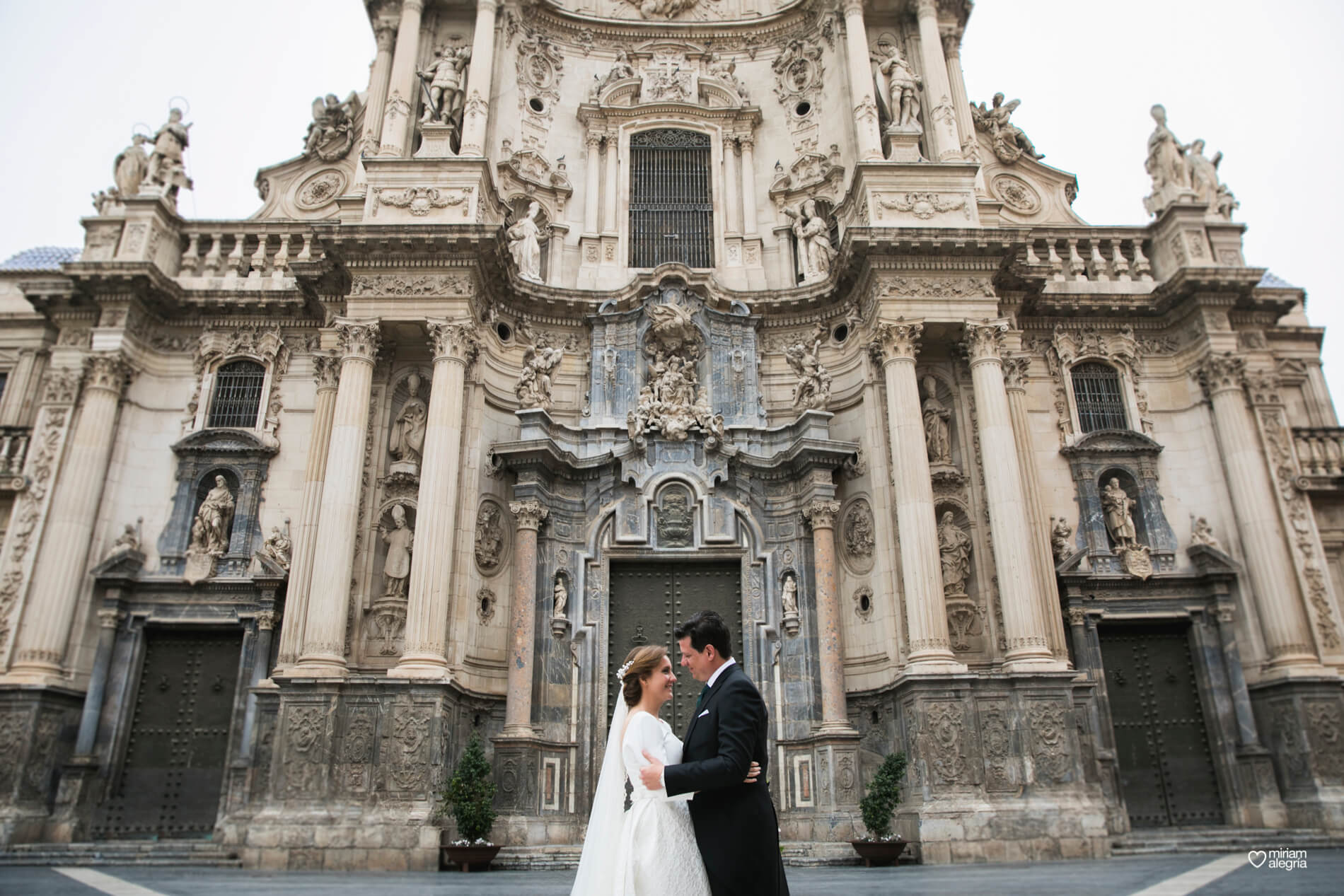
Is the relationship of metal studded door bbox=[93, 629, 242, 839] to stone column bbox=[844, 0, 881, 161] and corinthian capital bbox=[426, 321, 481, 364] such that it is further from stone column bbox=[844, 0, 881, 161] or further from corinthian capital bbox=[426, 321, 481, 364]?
stone column bbox=[844, 0, 881, 161]

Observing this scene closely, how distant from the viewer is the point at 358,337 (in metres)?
17.2

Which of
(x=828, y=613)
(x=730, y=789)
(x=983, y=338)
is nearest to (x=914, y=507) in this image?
(x=828, y=613)

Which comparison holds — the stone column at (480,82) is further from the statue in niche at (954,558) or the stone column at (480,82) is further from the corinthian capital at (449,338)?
the statue in niche at (954,558)

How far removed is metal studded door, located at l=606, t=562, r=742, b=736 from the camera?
17.8m

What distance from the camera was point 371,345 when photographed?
17.3m

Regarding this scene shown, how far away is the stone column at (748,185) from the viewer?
22.0m

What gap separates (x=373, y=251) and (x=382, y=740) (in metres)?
9.07

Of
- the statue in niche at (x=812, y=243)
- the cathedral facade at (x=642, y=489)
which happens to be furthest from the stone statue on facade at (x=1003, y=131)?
the statue in niche at (x=812, y=243)

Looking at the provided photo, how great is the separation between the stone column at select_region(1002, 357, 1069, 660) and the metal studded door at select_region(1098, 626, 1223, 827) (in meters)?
1.95

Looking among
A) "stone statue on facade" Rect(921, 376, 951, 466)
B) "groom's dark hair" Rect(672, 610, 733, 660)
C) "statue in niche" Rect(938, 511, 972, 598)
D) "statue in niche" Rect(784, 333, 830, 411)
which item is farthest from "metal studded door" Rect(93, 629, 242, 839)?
"groom's dark hair" Rect(672, 610, 733, 660)

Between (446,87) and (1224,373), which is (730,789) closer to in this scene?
(1224,373)

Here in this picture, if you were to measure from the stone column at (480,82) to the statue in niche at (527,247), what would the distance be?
69.4 inches

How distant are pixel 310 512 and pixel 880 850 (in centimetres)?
1153

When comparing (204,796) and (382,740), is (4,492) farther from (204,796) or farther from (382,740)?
(382,740)
